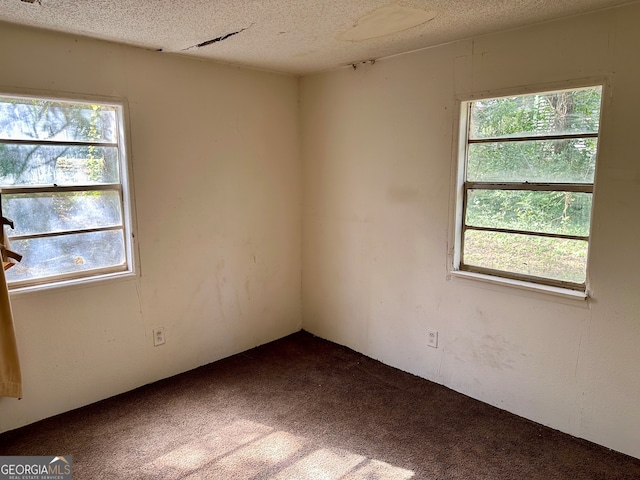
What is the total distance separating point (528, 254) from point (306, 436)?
64.1 inches

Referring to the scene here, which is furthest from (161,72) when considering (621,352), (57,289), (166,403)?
(621,352)

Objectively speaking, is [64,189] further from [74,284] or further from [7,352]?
[7,352]

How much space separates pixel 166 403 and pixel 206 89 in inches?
83.1

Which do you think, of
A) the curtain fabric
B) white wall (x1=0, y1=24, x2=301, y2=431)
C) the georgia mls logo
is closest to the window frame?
white wall (x1=0, y1=24, x2=301, y2=431)

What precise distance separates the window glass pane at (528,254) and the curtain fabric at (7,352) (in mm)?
2610

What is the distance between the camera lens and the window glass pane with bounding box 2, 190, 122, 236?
7.72 ft

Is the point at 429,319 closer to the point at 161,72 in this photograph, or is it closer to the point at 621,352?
the point at 621,352

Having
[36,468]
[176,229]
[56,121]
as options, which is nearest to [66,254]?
[176,229]

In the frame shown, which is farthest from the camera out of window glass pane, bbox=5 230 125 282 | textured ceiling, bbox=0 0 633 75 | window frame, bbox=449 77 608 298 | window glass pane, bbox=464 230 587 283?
window glass pane, bbox=5 230 125 282

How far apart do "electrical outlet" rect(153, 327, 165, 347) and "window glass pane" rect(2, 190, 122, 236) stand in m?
0.77

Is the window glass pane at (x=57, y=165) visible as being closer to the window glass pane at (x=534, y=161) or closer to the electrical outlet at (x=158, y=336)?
the electrical outlet at (x=158, y=336)

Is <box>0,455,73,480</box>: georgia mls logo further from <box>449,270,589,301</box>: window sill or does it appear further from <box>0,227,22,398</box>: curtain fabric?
<box>449,270,589,301</box>: window sill

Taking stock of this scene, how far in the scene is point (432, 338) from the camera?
9.43 ft

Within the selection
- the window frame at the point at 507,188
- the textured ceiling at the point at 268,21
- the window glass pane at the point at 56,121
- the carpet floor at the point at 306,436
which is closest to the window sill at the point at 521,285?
the window frame at the point at 507,188
